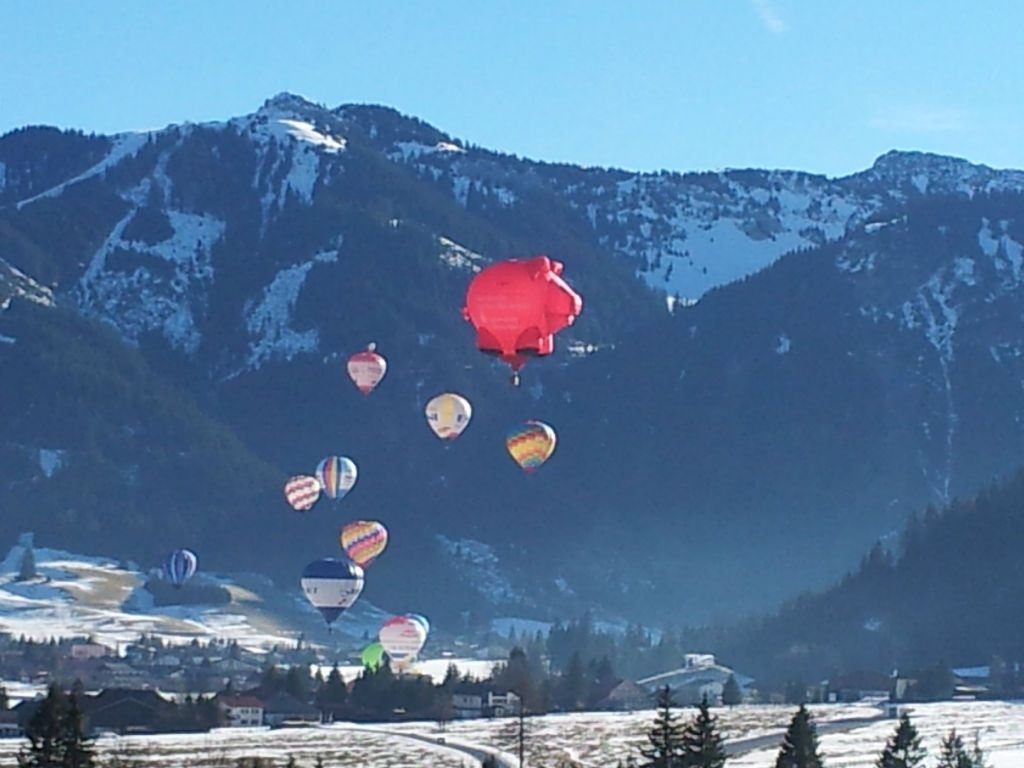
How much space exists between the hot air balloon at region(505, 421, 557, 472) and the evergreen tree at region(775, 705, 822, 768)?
76.7 meters

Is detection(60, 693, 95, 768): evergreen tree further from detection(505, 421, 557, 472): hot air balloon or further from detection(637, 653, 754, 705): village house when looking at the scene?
detection(637, 653, 754, 705): village house

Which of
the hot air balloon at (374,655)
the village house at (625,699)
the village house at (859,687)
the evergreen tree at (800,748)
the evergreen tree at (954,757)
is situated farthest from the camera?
the hot air balloon at (374,655)

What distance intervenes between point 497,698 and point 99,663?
61247mm

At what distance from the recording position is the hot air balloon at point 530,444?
148 metres

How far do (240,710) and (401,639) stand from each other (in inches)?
1300

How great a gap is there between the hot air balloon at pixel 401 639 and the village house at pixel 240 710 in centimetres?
3004

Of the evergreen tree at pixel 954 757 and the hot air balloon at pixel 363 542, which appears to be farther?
the hot air balloon at pixel 363 542

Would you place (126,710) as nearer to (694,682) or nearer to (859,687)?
(859,687)

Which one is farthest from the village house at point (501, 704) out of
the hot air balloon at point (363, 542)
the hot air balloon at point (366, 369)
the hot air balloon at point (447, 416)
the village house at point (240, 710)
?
the hot air balloon at point (366, 369)

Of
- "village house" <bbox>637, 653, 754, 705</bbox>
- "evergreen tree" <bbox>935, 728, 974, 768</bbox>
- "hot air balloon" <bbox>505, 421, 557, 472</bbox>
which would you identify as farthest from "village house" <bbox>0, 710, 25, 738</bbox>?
"village house" <bbox>637, 653, 754, 705</bbox>

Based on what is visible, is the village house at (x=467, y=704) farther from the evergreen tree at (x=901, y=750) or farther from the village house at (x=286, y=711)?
the evergreen tree at (x=901, y=750)

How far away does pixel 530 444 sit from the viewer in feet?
492

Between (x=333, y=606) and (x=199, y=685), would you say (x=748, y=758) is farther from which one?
(x=199, y=685)

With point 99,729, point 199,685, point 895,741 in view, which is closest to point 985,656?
point 199,685
